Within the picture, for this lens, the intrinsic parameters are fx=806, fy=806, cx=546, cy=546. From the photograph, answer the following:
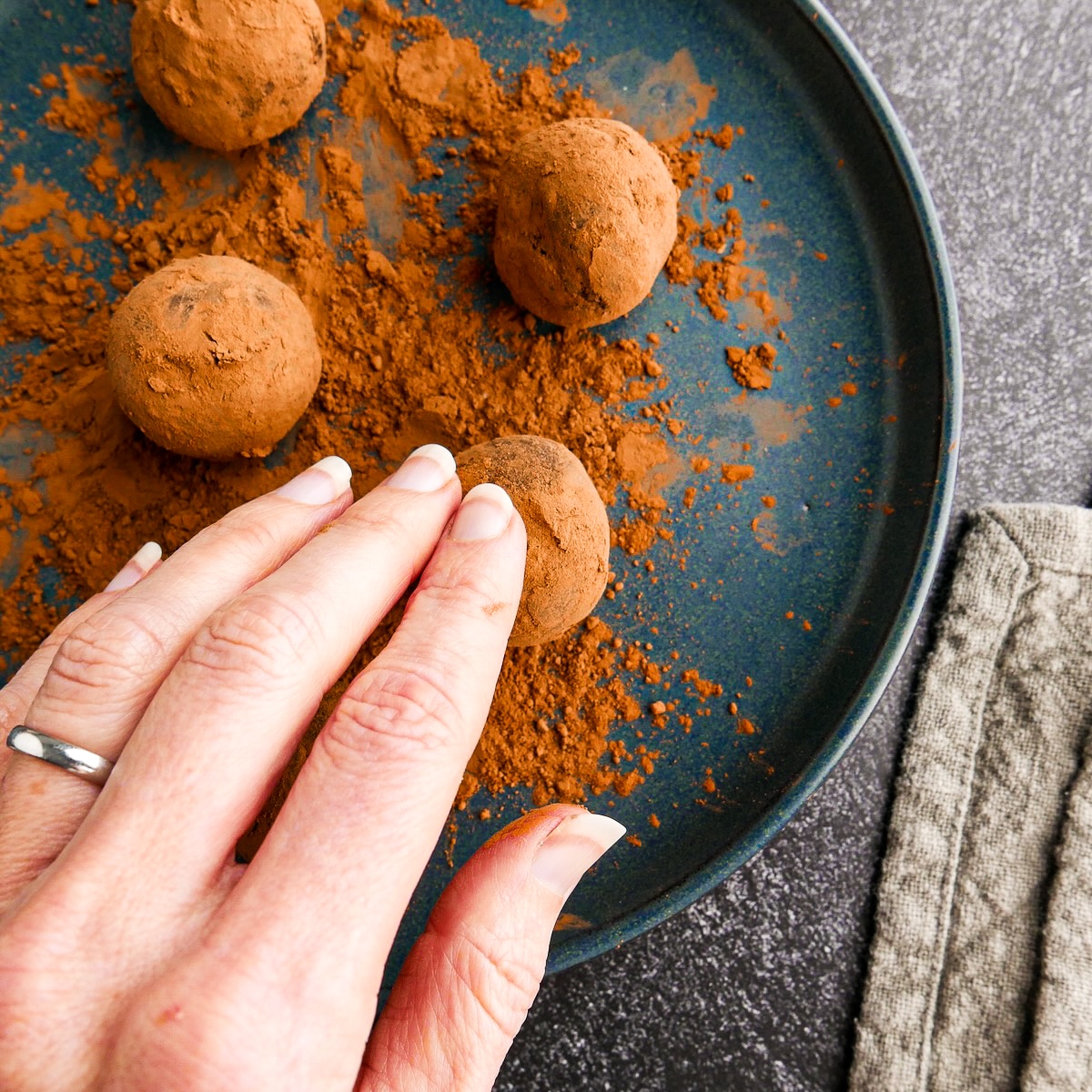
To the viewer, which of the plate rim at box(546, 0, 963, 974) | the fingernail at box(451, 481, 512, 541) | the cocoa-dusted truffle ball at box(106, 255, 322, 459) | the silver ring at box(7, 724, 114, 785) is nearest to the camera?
the silver ring at box(7, 724, 114, 785)

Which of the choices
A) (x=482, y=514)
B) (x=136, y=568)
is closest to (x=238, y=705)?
(x=482, y=514)

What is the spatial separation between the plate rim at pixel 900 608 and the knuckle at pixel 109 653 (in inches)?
24.2

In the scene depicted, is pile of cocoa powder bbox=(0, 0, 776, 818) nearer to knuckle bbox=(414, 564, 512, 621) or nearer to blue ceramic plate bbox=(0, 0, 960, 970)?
blue ceramic plate bbox=(0, 0, 960, 970)

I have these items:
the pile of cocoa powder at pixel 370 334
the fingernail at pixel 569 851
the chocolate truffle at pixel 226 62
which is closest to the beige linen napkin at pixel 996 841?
the pile of cocoa powder at pixel 370 334

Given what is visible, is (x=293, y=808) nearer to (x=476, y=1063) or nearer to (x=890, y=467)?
(x=476, y=1063)

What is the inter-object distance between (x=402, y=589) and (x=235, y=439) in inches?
13.0

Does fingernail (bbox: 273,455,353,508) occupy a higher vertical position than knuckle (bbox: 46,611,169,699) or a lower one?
higher

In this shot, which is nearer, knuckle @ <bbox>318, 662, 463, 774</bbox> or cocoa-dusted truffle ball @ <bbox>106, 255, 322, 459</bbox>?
knuckle @ <bbox>318, 662, 463, 774</bbox>

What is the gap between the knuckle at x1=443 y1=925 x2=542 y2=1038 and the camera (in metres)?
0.69

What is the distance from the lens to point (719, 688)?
1.09 meters

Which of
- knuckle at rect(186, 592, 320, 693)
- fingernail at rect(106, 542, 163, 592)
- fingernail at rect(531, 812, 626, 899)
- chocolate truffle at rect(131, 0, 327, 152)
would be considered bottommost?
fingernail at rect(106, 542, 163, 592)

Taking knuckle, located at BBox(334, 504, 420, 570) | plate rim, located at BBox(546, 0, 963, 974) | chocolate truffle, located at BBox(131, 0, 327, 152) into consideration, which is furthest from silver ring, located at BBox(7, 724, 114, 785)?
chocolate truffle, located at BBox(131, 0, 327, 152)

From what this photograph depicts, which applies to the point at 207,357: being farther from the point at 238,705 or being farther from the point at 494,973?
the point at 494,973

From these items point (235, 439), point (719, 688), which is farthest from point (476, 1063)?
point (235, 439)
